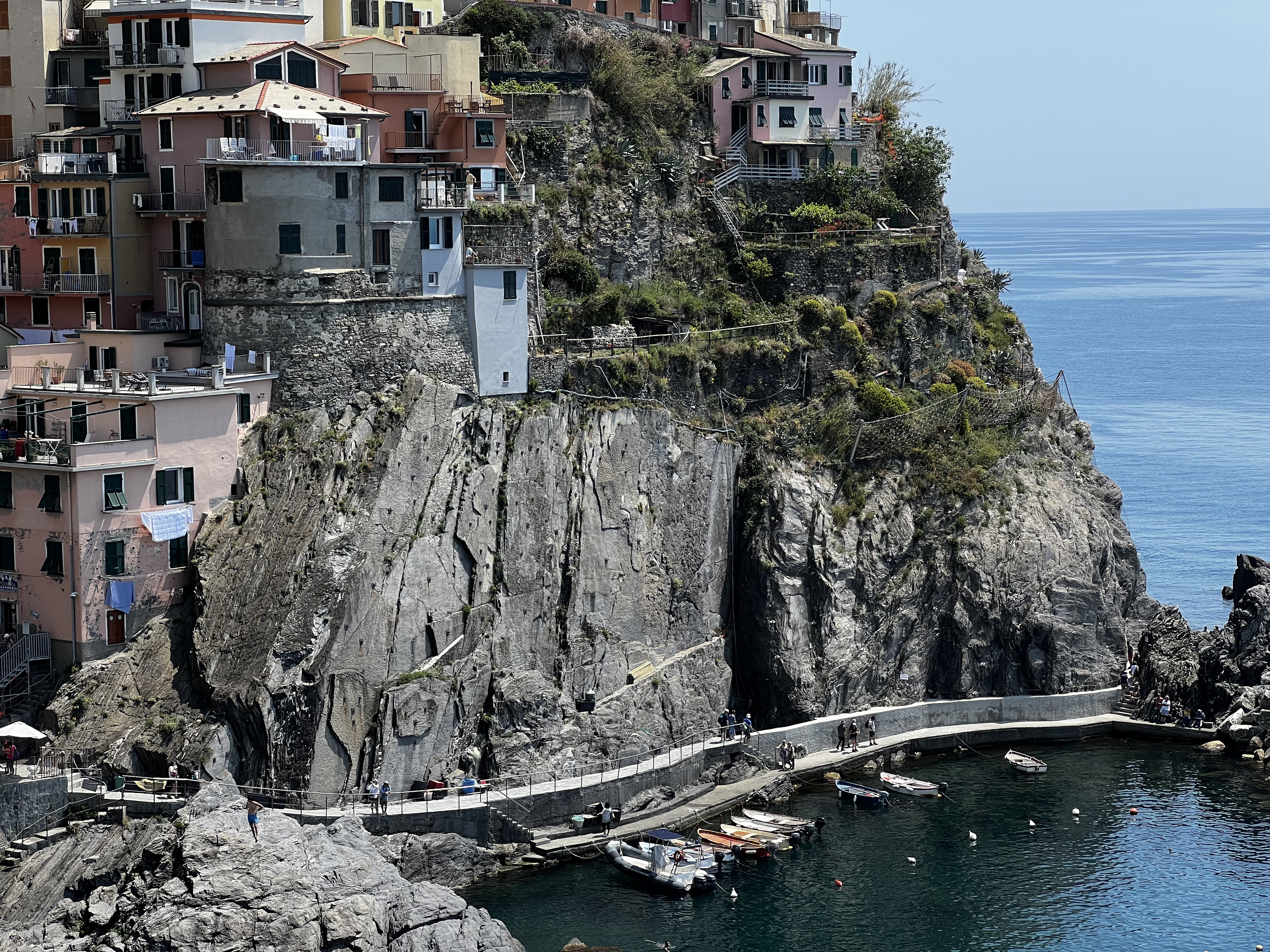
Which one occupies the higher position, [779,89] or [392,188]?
[779,89]

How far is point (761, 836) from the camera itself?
71.4 m

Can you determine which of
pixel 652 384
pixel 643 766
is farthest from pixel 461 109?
pixel 643 766

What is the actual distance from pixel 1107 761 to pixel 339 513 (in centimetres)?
3407

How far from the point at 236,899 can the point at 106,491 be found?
1748 cm

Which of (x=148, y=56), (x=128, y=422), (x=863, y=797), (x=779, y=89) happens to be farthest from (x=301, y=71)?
(x=863, y=797)

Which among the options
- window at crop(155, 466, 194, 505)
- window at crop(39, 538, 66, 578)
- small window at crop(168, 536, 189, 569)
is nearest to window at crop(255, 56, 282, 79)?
window at crop(155, 466, 194, 505)

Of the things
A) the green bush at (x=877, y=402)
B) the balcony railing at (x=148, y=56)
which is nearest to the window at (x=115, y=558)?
the balcony railing at (x=148, y=56)

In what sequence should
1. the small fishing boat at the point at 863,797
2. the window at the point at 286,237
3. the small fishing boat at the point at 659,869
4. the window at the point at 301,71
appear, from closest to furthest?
the small fishing boat at the point at 659,869
the window at the point at 286,237
the window at the point at 301,71
the small fishing boat at the point at 863,797

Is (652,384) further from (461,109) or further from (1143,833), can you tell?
(1143,833)

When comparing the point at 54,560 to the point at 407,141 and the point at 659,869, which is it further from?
the point at 659,869

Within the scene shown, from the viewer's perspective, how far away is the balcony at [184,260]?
73250 mm

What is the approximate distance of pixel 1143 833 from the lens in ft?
244

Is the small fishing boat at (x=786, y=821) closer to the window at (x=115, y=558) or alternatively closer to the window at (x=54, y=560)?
the window at (x=115, y=558)

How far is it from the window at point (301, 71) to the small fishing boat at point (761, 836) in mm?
31702
